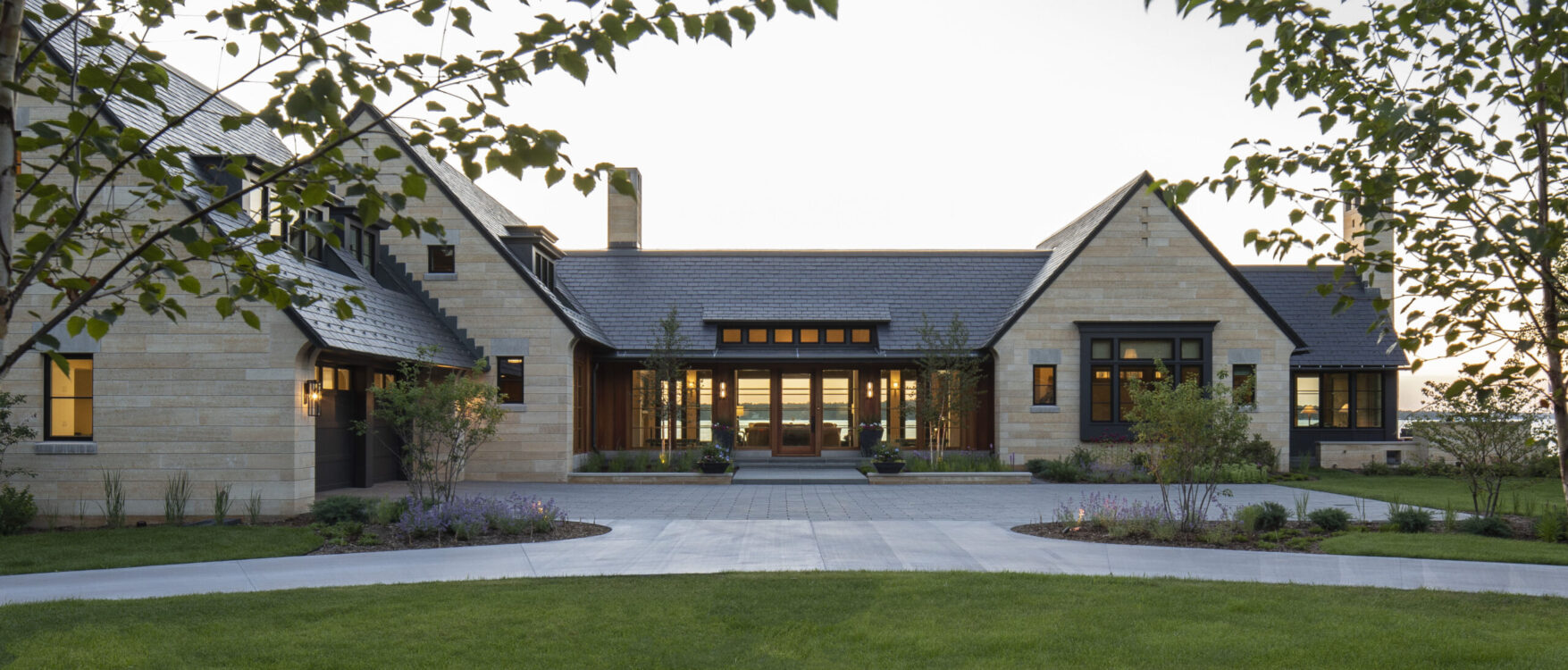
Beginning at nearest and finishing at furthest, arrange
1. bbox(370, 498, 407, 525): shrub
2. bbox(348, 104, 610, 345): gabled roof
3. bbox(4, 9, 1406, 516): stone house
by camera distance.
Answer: bbox(370, 498, 407, 525): shrub, bbox(4, 9, 1406, 516): stone house, bbox(348, 104, 610, 345): gabled roof

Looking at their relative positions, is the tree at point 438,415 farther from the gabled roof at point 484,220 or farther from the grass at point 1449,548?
the grass at point 1449,548

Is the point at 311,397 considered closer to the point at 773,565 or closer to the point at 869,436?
the point at 773,565

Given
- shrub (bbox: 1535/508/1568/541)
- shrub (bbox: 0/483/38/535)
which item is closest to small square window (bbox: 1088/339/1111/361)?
shrub (bbox: 1535/508/1568/541)

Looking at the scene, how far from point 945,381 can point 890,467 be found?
101 inches

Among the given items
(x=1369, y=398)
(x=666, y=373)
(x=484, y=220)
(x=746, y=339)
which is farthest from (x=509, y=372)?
(x=1369, y=398)

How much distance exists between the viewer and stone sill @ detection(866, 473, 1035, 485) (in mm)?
21938

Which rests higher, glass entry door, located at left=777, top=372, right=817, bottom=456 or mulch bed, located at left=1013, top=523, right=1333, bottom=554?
glass entry door, located at left=777, top=372, right=817, bottom=456

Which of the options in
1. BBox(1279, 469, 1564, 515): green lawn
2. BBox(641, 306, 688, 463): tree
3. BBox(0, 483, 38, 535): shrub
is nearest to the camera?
BBox(0, 483, 38, 535): shrub

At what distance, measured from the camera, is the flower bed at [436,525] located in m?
12.1

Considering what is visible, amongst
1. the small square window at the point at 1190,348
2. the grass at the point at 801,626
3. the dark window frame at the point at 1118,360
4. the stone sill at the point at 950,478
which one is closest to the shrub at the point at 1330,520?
the grass at the point at 801,626

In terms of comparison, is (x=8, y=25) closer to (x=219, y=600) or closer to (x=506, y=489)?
(x=219, y=600)

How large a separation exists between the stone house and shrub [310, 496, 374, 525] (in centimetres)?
196

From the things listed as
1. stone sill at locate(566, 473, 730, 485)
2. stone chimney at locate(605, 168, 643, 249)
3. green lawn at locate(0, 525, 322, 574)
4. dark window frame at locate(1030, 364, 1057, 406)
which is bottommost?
stone sill at locate(566, 473, 730, 485)

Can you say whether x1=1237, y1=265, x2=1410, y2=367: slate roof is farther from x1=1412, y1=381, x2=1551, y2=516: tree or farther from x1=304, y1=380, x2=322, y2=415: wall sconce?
x1=304, y1=380, x2=322, y2=415: wall sconce
